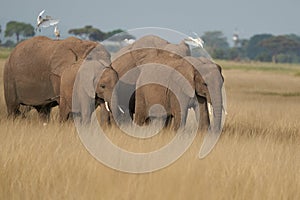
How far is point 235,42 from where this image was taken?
136 metres

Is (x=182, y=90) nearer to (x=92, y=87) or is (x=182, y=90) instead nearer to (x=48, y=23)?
(x=92, y=87)

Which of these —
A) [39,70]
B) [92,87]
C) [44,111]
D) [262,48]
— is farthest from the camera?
[262,48]

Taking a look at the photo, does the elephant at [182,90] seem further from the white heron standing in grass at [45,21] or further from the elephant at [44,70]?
the white heron standing in grass at [45,21]

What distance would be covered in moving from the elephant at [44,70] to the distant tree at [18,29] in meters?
72.9

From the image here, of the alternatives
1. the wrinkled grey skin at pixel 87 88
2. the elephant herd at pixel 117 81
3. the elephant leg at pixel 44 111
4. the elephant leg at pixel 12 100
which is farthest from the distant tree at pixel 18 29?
the wrinkled grey skin at pixel 87 88

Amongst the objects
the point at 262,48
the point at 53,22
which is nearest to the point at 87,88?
the point at 53,22

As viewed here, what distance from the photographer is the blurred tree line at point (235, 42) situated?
80875 millimetres

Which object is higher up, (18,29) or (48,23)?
(48,23)

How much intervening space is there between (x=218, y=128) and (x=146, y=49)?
2.65 m

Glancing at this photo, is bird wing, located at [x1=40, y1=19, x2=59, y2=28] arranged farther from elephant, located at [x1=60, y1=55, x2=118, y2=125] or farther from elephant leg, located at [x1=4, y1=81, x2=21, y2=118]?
elephant, located at [x1=60, y1=55, x2=118, y2=125]

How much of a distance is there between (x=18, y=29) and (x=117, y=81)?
78517mm

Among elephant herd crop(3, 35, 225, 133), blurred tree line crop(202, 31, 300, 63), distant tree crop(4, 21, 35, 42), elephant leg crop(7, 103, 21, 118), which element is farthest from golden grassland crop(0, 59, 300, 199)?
distant tree crop(4, 21, 35, 42)

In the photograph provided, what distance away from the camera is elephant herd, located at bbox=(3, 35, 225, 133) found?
9531 millimetres

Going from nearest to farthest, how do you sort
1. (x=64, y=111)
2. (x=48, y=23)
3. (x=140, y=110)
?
1. (x=64, y=111)
2. (x=140, y=110)
3. (x=48, y=23)
